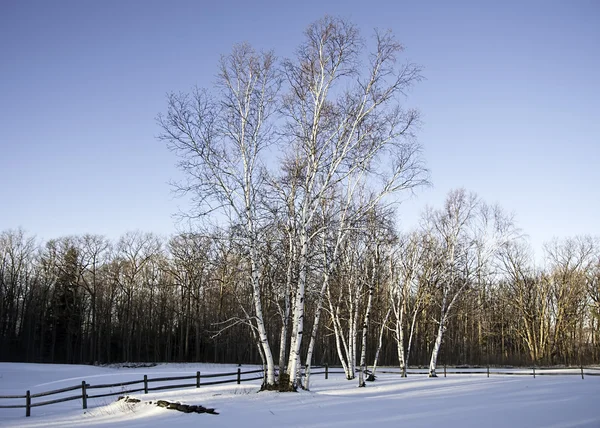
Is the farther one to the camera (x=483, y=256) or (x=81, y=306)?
(x=81, y=306)

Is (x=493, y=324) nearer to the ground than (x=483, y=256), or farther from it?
nearer to the ground

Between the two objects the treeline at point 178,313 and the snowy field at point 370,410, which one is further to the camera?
the treeline at point 178,313

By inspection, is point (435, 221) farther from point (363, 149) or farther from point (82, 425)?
point (82, 425)

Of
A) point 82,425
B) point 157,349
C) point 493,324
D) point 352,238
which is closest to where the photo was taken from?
point 82,425

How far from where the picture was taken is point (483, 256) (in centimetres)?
2805

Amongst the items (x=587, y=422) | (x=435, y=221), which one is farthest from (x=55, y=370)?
(x=587, y=422)

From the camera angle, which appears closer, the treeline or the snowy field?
the snowy field

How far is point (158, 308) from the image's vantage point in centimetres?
5031

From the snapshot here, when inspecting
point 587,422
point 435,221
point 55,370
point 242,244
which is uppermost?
point 435,221

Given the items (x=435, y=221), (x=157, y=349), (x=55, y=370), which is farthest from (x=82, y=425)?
(x=157, y=349)

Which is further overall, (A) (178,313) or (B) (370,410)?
(A) (178,313)

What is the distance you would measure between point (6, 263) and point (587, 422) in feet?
177

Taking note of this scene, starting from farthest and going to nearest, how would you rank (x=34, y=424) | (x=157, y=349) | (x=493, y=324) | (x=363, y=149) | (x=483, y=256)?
(x=493, y=324) → (x=157, y=349) → (x=483, y=256) → (x=363, y=149) → (x=34, y=424)

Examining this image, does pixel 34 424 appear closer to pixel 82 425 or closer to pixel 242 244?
pixel 82 425
